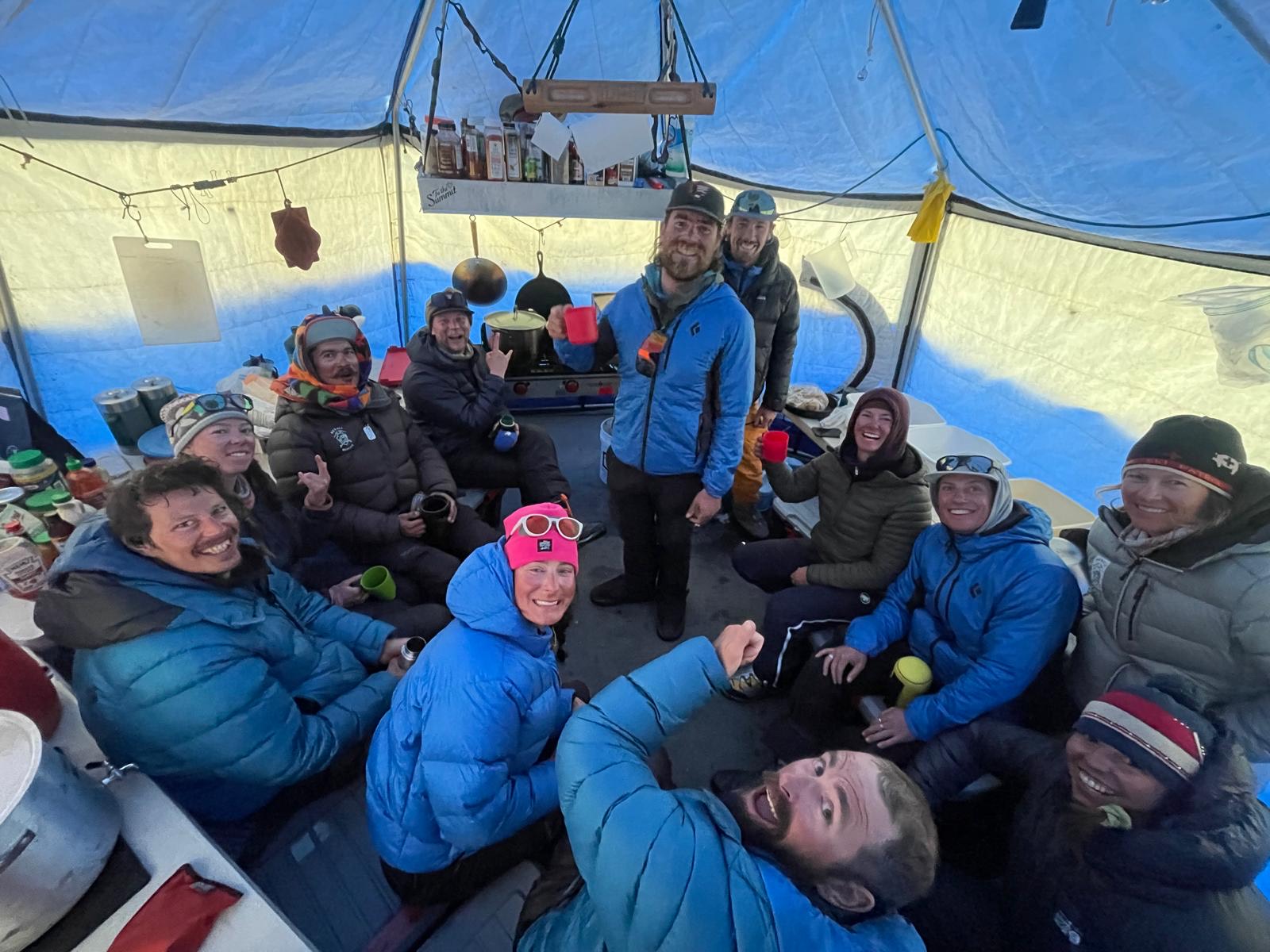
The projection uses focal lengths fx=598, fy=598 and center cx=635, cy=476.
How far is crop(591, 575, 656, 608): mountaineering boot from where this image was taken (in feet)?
→ 10.4

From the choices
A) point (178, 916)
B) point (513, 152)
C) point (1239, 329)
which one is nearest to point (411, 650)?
point (178, 916)

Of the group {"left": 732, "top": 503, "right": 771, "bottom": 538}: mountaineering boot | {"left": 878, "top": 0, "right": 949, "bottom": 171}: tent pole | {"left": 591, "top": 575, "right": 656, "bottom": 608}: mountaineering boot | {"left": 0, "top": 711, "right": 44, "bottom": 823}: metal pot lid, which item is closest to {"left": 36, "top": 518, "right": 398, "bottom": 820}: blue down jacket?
{"left": 0, "top": 711, "right": 44, "bottom": 823}: metal pot lid

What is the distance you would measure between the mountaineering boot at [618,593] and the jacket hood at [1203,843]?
2129 mm

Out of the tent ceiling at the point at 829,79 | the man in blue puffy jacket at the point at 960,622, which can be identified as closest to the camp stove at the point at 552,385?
the tent ceiling at the point at 829,79

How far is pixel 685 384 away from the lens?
245 centimetres

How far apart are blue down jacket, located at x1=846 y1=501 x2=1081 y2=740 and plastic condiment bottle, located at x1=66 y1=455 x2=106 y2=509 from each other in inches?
110

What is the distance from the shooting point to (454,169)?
3.05 metres

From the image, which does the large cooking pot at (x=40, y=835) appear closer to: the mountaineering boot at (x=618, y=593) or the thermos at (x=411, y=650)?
the thermos at (x=411, y=650)

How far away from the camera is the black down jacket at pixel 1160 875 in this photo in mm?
1248

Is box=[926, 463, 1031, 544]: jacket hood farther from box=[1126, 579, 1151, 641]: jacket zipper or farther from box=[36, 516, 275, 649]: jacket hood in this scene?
box=[36, 516, 275, 649]: jacket hood

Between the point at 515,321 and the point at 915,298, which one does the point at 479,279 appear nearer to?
the point at 515,321

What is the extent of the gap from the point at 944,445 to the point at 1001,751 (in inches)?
80.9

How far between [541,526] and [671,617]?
1719 mm

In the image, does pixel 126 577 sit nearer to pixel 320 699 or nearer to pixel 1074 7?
pixel 320 699
